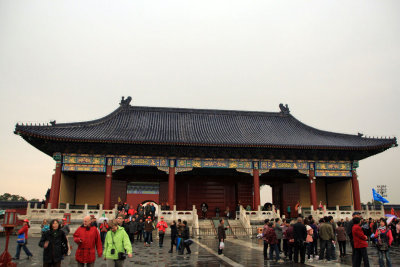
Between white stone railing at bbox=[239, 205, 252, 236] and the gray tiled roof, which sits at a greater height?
the gray tiled roof

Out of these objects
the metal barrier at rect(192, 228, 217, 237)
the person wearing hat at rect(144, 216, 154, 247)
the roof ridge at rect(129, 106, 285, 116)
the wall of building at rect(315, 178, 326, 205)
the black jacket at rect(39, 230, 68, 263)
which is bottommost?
the metal barrier at rect(192, 228, 217, 237)

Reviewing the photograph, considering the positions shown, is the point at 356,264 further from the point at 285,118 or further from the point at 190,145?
the point at 285,118

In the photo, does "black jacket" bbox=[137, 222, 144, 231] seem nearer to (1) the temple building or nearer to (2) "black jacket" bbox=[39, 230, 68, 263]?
(1) the temple building

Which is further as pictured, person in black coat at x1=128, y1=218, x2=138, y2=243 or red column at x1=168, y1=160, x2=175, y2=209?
red column at x1=168, y1=160, x2=175, y2=209

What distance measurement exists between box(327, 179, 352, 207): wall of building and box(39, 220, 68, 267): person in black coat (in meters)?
25.6

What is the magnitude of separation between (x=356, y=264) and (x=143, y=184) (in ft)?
71.5

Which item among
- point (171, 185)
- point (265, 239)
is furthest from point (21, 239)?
point (171, 185)

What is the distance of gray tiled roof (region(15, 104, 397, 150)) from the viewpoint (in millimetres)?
23913

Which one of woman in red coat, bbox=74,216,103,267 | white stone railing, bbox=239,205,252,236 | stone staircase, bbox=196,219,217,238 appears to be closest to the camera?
woman in red coat, bbox=74,216,103,267

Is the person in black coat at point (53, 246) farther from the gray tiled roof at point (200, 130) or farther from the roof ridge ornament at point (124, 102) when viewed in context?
the roof ridge ornament at point (124, 102)

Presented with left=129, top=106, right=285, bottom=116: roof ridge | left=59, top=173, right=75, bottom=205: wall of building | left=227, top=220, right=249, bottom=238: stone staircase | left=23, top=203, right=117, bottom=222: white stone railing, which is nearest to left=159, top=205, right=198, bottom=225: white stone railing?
left=227, top=220, right=249, bottom=238: stone staircase

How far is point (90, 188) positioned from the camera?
27.3m

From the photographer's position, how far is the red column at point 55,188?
2297 cm

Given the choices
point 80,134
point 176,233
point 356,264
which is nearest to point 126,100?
point 80,134
